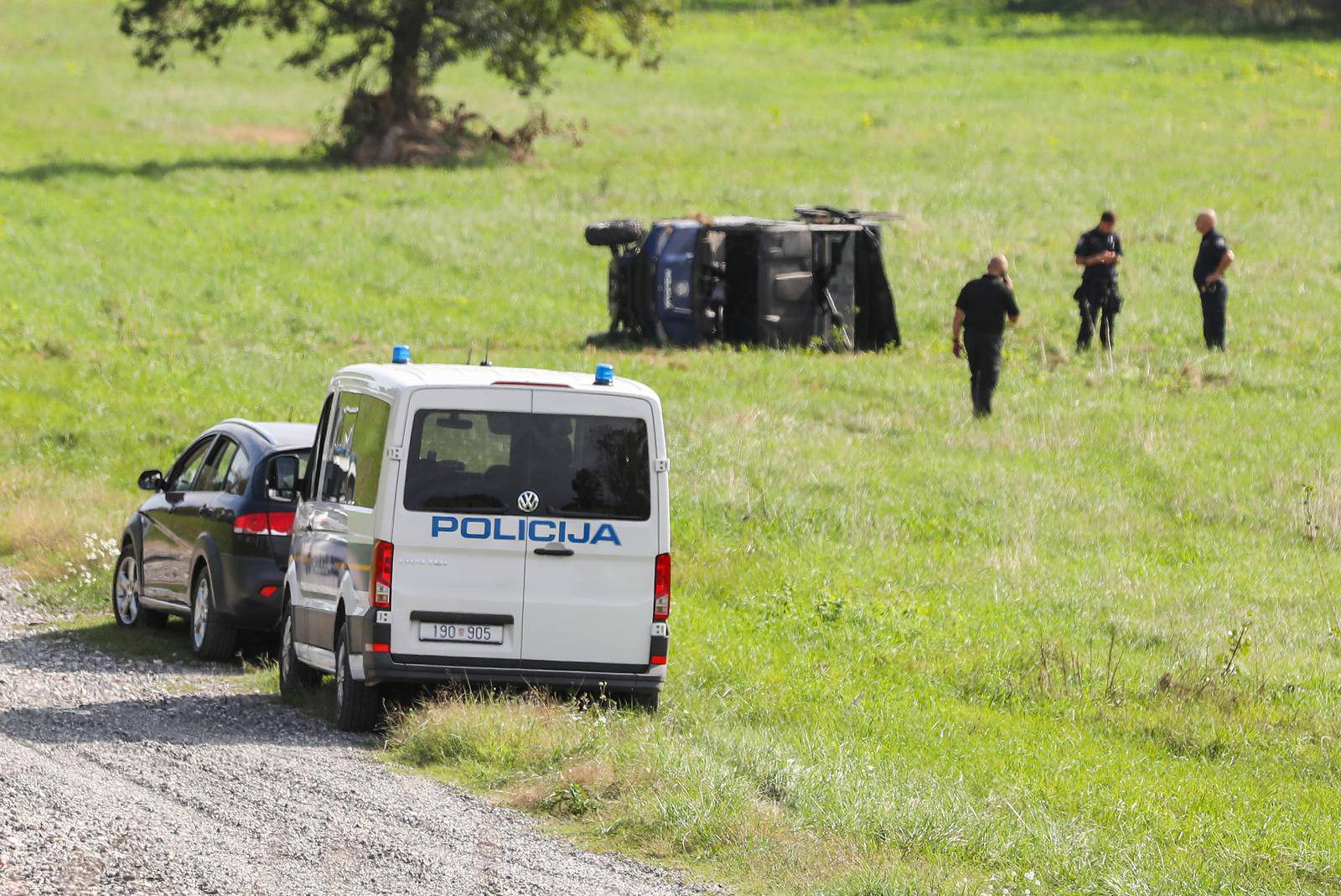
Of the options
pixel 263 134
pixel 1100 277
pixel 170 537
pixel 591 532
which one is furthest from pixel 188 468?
pixel 263 134

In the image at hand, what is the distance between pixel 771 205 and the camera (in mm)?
34906

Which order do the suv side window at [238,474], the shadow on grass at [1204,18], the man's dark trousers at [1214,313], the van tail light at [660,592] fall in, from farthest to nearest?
1. the shadow on grass at [1204,18]
2. the man's dark trousers at [1214,313]
3. the suv side window at [238,474]
4. the van tail light at [660,592]

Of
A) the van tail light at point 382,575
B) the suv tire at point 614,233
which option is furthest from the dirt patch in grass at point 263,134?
the van tail light at point 382,575

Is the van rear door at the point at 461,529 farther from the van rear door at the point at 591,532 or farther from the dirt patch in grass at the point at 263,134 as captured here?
the dirt patch in grass at the point at 263,134

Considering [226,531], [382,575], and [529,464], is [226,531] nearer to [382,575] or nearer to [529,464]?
A: [382,575]

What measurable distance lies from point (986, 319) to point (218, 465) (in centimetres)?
958

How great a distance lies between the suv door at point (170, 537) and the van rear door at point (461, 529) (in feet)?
13.0

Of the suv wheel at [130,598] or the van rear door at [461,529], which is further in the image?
the suv wheel at [130,598]

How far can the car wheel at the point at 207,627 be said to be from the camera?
1259 centimetres

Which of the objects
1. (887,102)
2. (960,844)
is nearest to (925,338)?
(960,844)

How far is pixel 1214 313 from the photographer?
24.0 m

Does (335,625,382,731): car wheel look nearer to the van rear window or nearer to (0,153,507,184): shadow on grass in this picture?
the van rear window

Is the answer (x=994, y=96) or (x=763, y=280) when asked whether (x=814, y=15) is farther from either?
(x=763, y=280)

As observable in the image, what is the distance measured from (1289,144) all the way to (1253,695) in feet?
123
